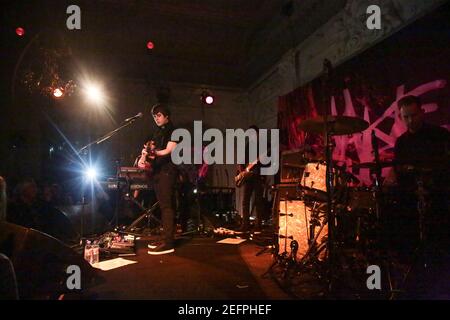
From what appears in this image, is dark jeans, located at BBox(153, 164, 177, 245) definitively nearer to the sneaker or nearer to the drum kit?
the sneaker

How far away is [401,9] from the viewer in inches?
157

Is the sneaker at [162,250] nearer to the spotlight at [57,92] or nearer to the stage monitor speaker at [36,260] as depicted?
the stage monitor speaker at [36,260]

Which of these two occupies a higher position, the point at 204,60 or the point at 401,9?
the point at 204,60

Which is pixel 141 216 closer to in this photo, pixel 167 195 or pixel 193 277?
pixel 167 195

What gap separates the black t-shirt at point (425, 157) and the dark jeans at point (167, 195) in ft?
8.80

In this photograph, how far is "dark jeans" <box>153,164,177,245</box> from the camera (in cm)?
406

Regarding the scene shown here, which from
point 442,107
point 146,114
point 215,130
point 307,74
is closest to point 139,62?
point 146,114

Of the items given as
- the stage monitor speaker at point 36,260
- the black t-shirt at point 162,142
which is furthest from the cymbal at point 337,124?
the stage monitor speaker at point 36,260

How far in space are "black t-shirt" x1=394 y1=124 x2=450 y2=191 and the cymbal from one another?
1.49 feet

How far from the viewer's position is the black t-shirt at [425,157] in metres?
2.29

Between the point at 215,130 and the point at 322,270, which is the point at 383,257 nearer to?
the point at 322,270

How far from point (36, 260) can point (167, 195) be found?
2142 mm

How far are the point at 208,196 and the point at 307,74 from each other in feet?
12.8

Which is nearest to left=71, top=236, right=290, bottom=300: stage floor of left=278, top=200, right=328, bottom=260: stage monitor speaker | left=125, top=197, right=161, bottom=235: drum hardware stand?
left=278, top=200, right=328, bottom=260: stage monitor speaker
